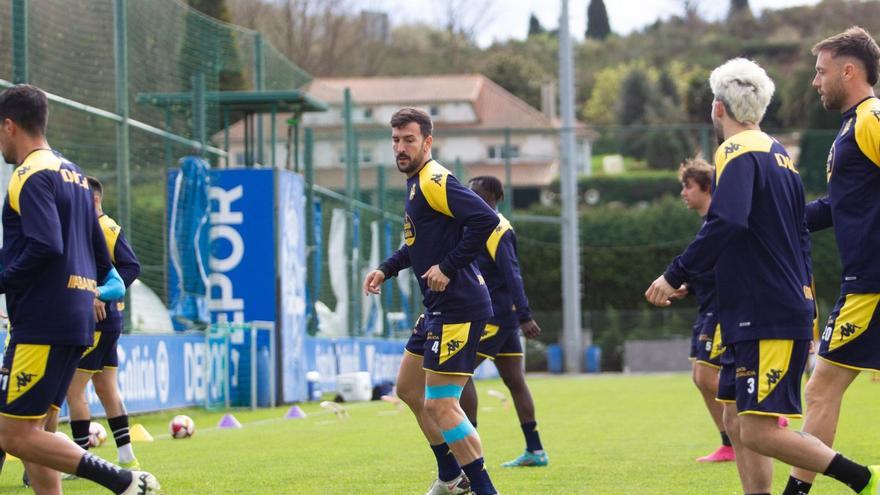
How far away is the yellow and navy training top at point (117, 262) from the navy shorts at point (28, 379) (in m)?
3.10

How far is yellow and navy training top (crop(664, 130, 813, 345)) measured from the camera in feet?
18.6

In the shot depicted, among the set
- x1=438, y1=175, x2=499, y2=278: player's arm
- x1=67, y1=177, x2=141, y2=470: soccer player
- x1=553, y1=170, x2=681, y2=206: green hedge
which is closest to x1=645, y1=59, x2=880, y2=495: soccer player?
x1=438, y1=175, x2=499, y2=278: player's arm

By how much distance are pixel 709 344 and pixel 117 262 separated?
13.8 feet

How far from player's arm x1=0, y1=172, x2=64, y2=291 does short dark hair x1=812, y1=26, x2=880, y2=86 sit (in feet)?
12.0

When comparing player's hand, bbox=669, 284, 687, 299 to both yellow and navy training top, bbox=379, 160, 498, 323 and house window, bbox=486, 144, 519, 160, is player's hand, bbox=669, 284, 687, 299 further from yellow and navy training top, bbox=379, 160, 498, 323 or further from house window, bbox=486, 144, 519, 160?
house window, bbox=486, 144, 519, 160

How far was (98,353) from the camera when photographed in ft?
31.3

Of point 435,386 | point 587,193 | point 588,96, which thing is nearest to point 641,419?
point 435,386

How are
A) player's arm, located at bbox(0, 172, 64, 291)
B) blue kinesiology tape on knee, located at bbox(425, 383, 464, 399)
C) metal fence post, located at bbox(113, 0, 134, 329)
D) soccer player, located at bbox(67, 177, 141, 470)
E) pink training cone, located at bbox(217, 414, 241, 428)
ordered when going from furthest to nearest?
metal fence post, located at bbox(113, 0, 134, 329) → pink training cone, located at bbox(217, 414, 241, 428) → soccer player, located at bbox(67, 177, 141, 470) → blue kinesiology tape on knee, located at bbox(425, 383, 464, 399) → player's arm, located at bbox(0, 172, 64, 291)

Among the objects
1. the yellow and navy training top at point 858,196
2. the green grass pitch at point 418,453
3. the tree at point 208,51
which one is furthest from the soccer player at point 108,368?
the tree at point 208,51

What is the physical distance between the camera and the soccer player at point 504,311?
10.0m

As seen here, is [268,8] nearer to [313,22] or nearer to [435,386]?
[313,22]

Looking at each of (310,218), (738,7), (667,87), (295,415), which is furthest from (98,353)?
(738,7)

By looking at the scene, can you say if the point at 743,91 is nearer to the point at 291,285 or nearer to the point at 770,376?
the point at 770,376

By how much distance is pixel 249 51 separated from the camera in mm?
23000
